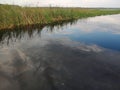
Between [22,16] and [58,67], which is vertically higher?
[22,16]

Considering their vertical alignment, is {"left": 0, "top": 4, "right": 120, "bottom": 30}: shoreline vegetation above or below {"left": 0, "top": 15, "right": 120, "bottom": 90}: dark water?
above

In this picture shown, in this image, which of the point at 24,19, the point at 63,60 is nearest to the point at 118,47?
the point at 63,60

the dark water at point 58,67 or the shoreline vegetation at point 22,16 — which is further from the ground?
the shoreline vegetation at point 22,16

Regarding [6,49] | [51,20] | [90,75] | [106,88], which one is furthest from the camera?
[51,20]

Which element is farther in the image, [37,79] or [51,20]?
[51,20]

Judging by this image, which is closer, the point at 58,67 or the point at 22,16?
the point at 58,67

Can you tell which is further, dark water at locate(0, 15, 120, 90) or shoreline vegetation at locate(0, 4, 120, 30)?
shoreline vegetation at locate(0, 4, 120, 30)

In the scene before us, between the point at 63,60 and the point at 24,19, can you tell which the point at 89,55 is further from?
the point at 24,19

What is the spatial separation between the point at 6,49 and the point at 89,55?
4000 mm

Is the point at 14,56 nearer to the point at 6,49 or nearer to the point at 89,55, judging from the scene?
the point at 6,49

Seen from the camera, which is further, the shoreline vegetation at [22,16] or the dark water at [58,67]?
the shoreline vegetation at [22,16]

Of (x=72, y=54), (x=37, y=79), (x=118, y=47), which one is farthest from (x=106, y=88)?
(x=118, y=47)

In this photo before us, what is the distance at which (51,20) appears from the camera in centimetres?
2067

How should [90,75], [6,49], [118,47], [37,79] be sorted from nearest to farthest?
[37,79] < [90,75] < [6,49] < [118,47]
